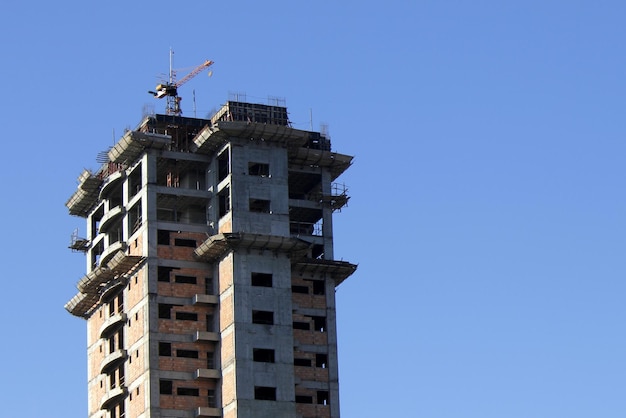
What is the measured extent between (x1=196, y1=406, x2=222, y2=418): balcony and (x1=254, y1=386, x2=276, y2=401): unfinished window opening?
4.64m

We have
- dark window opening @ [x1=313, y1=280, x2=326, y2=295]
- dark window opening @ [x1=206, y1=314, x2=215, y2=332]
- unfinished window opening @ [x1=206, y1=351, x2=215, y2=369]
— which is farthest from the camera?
dark window opening @ [x1=313, y1=280, x2=326, y2=295]

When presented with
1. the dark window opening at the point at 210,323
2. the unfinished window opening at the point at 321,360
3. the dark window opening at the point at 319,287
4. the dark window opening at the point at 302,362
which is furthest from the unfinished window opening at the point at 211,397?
the dark window opening at the point at 319,287

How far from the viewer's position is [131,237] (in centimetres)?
18800

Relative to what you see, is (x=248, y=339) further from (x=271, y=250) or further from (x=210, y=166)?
(x=210, y=166)

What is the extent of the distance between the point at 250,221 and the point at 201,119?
17.3 m

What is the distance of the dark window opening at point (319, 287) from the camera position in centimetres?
19025

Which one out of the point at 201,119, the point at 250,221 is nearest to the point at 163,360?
the point at 250,221

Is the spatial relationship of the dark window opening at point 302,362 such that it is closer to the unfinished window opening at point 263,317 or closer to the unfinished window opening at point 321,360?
the unfinished window opening at point 321,360

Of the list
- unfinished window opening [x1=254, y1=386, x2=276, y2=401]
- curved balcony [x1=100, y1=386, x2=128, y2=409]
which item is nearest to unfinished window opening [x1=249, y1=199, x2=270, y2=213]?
unfinished window opening [x1=254, y1=386, x2=276, y2=401]

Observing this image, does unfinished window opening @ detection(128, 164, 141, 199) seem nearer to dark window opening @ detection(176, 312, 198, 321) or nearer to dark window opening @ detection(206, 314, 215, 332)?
dark window opening @ detection(176, 312, 198, 321)

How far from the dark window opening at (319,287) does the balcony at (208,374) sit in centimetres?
1787

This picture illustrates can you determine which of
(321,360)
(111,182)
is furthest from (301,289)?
(111,182)

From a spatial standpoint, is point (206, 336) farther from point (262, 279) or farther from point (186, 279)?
point (262, 279)

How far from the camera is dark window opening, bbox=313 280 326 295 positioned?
19025cm
